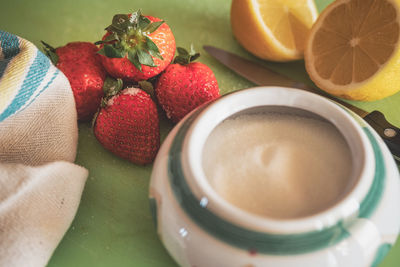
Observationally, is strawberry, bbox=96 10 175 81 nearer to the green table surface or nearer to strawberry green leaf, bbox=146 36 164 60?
strawberry green leaf, bbox=146 36 164 60

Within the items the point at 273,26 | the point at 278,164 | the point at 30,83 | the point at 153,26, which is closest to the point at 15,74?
the point at 30,83

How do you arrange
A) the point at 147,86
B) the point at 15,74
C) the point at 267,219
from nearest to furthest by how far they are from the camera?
1. the point at 267,219
2. the point at 15,74
3. the point at 147,86

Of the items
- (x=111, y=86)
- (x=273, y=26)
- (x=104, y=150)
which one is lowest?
(x=104, y=150)

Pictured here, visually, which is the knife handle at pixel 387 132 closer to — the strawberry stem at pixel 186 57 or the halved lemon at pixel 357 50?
the halved lemon at pixel 357 50

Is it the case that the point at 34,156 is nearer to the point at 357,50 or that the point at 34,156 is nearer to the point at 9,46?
the point at 9,46

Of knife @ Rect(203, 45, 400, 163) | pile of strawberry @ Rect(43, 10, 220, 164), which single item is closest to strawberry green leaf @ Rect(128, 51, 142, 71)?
pile of strawberry @ Rect(43, 10, 220, 164)

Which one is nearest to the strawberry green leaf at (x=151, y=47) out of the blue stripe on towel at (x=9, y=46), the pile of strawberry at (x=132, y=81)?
the pile of strawberry at (x=132, y=81)

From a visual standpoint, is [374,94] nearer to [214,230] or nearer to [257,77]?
[257,77]
